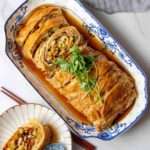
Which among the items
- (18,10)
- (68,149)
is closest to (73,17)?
(18,10)

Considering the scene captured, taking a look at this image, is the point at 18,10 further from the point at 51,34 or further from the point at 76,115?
the point at 76,115

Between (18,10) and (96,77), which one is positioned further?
(18,10)

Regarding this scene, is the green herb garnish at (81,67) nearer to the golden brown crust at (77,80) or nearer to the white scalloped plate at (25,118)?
the golden brown crust at (77,80)

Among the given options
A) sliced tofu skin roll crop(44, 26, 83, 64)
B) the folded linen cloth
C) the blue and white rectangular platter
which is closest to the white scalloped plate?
the blue and white rectangular platter

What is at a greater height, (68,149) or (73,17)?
(73,17)

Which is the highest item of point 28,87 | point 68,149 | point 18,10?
point 18,10

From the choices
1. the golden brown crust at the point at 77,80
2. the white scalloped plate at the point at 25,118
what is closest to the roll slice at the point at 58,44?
the golden brown crust at the point at 77,80
